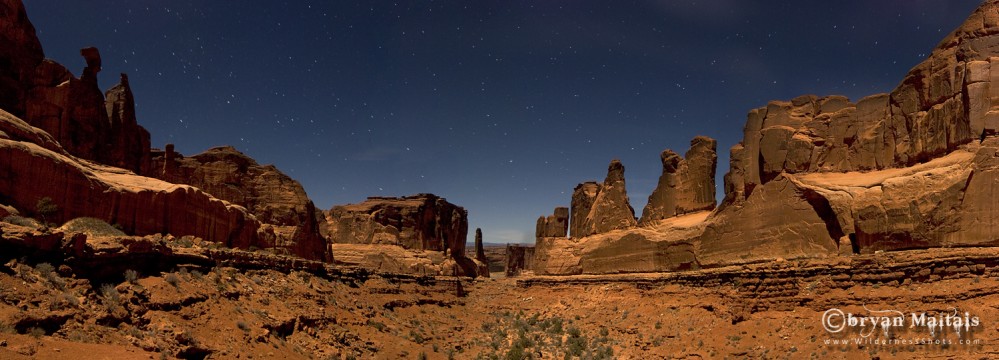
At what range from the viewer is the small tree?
1376cm

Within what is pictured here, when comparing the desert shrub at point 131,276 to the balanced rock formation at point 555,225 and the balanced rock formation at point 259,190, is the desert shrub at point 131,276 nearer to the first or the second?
the balanced rock formation at point 259,190

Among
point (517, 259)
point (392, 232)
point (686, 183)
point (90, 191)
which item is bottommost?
point (517, 259)

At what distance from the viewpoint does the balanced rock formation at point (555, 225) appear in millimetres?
55125

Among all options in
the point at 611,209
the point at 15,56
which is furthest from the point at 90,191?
the point at 611,209

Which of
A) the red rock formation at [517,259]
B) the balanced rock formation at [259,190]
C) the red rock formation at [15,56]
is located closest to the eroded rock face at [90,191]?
the red rock formation at [15,56]

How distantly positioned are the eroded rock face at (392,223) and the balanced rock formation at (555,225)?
11.4m

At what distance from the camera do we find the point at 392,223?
191 feet

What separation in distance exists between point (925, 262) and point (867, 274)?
1694mm

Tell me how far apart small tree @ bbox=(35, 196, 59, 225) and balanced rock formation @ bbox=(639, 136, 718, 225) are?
28287 mm

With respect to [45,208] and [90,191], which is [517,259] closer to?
[90,191]

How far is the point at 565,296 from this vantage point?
1411 inches

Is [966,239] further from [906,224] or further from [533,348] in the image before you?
[533,348]

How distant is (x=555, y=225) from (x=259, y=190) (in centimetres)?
2874

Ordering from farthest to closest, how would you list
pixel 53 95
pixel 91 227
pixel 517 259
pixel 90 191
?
pixel 517 259 < pixel 53 95 < pixel 90 191 < pixel 91 227
